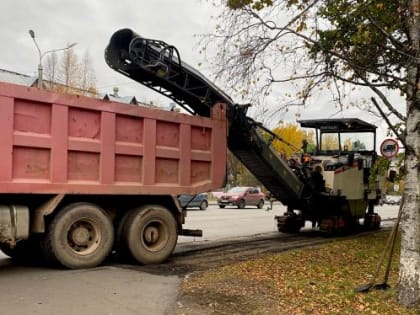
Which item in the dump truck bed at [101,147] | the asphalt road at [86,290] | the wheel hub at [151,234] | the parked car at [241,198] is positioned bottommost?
the asphalt road at [86,290]

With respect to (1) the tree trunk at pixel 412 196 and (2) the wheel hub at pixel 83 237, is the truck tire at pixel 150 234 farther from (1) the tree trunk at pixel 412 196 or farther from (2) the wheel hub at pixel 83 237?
(1) the tree trunk at pixel 412 196

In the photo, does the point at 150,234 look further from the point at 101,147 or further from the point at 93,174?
the point at 101,147

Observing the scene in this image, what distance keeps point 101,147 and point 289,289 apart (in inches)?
148

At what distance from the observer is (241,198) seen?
32.5 metres

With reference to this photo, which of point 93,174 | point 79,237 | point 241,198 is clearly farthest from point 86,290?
point 241,198

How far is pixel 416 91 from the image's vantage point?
19.6 ft

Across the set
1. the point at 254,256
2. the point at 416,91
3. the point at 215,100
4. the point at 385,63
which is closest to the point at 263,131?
the point at 215,100

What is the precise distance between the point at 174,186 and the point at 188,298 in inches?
131

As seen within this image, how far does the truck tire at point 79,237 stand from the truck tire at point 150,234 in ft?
1.30

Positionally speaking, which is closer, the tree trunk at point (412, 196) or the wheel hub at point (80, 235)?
the tree trunk at point (412, 196)

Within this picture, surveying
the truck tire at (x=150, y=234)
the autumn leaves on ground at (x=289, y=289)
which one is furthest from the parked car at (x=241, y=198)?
the truck tire at (x=150, y=234)

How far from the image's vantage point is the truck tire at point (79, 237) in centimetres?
764

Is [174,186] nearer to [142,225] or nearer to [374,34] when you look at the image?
[142,225]

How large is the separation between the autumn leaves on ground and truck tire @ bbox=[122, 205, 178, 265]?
138 centimetres
